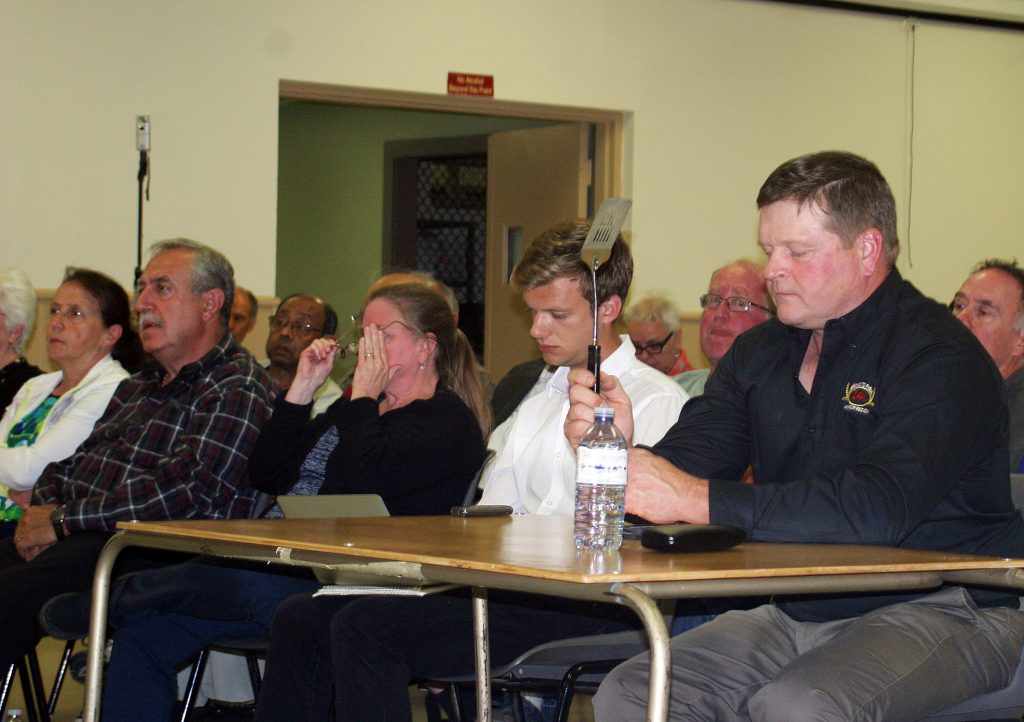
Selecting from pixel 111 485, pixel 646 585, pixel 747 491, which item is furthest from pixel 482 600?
pixel 111 485

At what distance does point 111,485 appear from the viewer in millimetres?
A: 3123

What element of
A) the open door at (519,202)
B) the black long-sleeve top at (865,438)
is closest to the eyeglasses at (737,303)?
the black long-sleeve top at (865,438)

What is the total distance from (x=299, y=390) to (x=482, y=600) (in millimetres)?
1070

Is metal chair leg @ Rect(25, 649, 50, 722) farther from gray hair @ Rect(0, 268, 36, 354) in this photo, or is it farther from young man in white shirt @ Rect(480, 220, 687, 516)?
gray hair @ Rect(0, 268, 36, 354)

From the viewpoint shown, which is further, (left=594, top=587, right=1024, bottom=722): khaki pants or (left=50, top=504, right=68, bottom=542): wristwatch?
(left=50, top=504, right=68, bottom=542): wristwatch

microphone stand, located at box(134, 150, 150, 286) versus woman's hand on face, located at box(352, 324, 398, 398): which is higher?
microphone stand, located at box(134, 150, 150, 286)

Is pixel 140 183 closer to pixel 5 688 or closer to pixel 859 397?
pixel 5 688

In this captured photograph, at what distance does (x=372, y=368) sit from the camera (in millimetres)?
2980

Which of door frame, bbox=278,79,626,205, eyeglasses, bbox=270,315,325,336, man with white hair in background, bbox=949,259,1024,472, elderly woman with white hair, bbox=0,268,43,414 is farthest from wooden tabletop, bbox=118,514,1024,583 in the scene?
door frame, bbox=278,79,626,205

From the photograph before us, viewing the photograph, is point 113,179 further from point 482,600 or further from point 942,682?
point 942,682

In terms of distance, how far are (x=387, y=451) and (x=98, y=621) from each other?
0.81 m

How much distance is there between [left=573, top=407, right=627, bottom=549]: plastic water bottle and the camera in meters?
1.63

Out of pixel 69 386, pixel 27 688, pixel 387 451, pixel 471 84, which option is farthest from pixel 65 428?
pixel 471 84

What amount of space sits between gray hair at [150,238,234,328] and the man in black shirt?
165 centimetres
